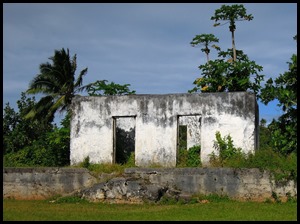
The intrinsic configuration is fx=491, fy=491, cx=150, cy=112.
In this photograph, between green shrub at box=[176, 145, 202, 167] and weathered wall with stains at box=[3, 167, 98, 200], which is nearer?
weathered wall with stains at box=[3, 167, 98, 200]

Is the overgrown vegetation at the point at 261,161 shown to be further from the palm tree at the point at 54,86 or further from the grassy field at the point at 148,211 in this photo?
the palm tree at the point at 54,86

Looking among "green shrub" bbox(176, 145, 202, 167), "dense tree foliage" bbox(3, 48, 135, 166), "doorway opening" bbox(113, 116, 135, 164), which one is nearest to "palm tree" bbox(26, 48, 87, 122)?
"dense tree foliage" bbox(3, 48, 135, 166)

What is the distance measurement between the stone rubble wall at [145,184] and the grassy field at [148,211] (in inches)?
18.8

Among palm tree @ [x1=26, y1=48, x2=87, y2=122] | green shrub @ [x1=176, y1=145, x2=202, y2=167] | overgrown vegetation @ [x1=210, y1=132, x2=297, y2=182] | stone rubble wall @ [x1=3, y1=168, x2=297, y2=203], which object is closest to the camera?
stone rubble wall @ [x1=3, y1=168, x2=297, y2=203]

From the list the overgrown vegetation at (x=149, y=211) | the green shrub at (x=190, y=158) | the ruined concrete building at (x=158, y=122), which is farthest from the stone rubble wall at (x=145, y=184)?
the green shrub at (x=190, y=158)

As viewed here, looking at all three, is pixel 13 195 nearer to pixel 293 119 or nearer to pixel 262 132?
pixel 293 119

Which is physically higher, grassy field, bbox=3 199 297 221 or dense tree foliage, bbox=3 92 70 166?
dense tree foliage, bbox=3 92 70 166

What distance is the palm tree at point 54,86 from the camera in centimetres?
2348

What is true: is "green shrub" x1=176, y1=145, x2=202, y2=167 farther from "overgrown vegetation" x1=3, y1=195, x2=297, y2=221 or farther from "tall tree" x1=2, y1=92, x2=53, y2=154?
"tall tree" x1=2, y1=92, x2=53, y2=154

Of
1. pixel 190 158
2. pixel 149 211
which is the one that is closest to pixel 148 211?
pixel 149 211

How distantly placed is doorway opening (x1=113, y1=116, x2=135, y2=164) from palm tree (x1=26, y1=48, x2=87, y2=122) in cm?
625

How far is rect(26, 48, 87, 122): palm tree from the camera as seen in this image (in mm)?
23484

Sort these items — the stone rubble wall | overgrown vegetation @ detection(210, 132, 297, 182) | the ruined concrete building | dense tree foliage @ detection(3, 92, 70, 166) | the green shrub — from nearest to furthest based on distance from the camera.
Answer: the stone rubble wall
overgrown vegetation @ detection(210, 132, 297, 182)
the ruined concrete building
the green shrub
dense tree foliage @ detection(3, 92, 70, 166)

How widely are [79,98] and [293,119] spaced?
480 inches
